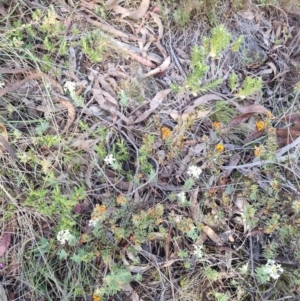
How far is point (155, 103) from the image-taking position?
1.98m

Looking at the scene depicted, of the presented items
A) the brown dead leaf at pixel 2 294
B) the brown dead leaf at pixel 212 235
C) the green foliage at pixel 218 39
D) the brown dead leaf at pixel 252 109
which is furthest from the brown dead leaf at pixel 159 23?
the brown dead leaf at pixel 2 294

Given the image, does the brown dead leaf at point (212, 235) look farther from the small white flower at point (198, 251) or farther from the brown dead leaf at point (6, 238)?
the brown dead leaf at point (6, 238)

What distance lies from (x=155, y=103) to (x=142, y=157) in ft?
1.08

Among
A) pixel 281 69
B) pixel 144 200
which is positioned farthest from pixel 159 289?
pixel 281 69

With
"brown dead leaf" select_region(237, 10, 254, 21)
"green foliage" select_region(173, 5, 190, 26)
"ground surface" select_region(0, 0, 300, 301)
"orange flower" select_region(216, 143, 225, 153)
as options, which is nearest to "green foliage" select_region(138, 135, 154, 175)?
"ground surface" select_region(0, 0, 300, 301)

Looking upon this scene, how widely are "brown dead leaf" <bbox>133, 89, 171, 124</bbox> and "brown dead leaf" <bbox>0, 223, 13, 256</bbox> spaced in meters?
0.65

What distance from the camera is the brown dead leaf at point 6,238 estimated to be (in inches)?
67.2

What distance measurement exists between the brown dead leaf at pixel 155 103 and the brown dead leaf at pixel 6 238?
65cm

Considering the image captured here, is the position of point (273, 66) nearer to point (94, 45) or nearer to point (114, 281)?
point (94, 45)

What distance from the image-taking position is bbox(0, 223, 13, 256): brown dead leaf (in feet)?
5.60

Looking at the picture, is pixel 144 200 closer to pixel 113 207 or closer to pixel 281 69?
pixel 113 207

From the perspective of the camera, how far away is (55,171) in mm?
1812

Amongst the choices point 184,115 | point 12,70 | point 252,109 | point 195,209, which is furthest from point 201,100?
point 12,70

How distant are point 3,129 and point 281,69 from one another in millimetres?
1291
